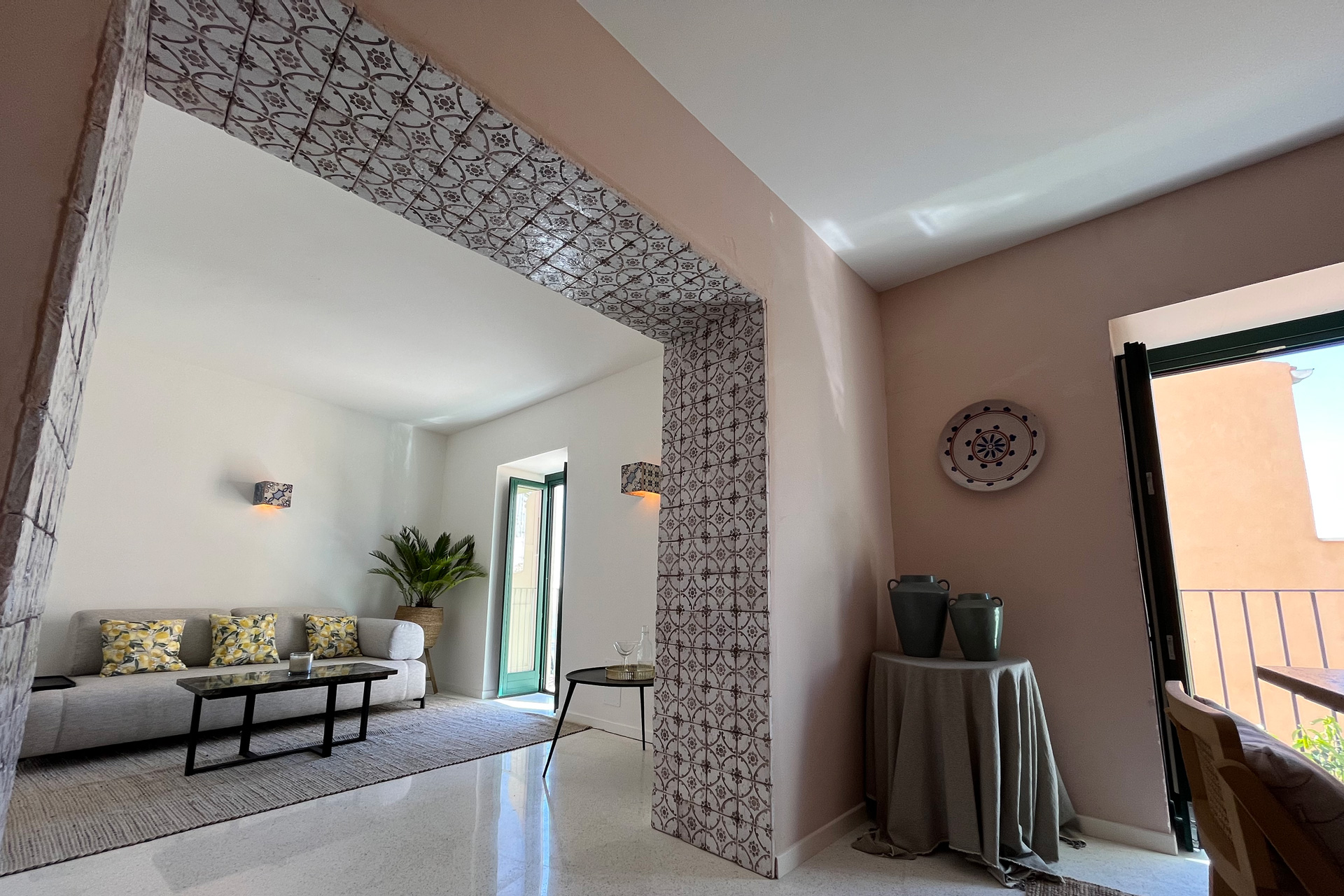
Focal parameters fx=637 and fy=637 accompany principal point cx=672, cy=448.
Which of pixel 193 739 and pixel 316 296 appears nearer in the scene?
pixel 193 739

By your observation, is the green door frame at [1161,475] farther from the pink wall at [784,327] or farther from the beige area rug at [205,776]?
the beige area rug at [205,776]

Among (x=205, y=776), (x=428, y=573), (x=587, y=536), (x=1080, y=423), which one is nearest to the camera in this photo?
(x=1080, y=423)

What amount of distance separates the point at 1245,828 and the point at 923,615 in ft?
5.36

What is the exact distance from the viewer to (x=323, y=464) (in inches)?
234

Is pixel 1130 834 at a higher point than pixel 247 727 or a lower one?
lower

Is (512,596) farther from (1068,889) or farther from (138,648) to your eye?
(1068,889)

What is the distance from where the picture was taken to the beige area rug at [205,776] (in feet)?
8.64

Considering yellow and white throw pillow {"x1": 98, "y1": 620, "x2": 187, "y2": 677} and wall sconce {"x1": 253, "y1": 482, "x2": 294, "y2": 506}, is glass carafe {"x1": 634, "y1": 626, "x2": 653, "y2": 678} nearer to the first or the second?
yellow and white throw pillow {"x1": 98, "y1": 620, "x2": 187, "y2": 677}

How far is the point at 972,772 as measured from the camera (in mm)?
2395

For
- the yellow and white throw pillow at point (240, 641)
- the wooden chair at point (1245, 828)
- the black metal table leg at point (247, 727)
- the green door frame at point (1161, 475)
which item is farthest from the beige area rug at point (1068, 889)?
the yellow and white throw pillow at point (240, 641)

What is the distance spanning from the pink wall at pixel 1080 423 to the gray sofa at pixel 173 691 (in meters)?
3.89

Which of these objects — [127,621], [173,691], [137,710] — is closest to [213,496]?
[127,621]

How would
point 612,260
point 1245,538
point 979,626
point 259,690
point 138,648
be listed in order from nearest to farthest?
point 612,260, point 979,626, point 1245,538, point 259,690, point 138,648

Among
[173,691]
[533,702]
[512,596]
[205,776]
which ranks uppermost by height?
[512,596]
